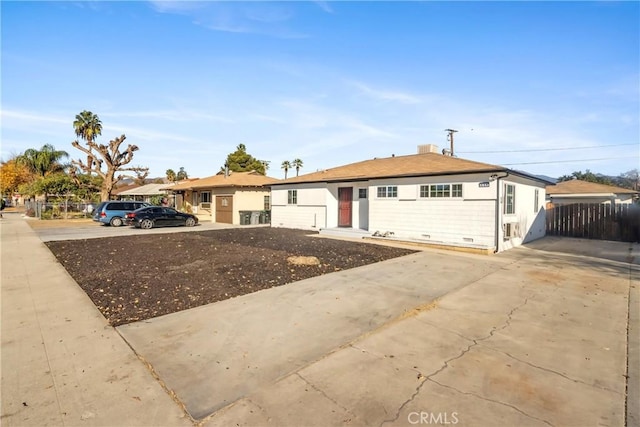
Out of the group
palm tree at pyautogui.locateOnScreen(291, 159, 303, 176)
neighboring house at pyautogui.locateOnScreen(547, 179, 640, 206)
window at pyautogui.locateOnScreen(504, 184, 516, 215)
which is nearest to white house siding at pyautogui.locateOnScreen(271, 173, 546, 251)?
window at pyautogui.locateOnScreen(504, 184, 516, 215)

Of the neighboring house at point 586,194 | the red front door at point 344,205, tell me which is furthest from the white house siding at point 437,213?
the neighboring house at point 586,194

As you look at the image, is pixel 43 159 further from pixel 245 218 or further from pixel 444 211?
pixel 444 211

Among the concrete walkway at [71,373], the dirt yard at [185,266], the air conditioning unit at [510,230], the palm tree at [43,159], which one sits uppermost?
the palm tree at [43,159]

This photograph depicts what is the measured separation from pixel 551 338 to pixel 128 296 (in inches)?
282

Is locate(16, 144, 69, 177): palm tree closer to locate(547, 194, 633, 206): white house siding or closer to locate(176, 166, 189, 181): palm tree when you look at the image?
locate(176, 166, 189, 181): palm tree

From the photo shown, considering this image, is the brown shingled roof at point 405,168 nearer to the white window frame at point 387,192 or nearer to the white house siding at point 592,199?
the white window frame at point 387,192

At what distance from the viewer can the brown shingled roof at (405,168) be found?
503 inches

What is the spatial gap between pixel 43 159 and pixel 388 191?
2069 inches

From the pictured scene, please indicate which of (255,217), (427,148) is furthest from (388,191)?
(255,217)

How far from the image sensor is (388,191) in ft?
49.4

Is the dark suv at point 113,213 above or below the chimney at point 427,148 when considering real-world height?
below

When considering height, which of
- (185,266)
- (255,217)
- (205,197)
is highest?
(205,197)

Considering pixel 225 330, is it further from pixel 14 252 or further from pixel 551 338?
pixel 14 252

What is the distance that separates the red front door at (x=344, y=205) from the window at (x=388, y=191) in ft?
8.49
